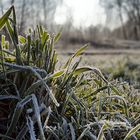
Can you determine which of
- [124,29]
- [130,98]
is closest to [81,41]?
[124,29]

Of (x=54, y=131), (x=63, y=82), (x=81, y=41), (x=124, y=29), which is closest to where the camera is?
(x=54, y=131)

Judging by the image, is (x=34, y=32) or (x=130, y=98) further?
(x=130, y=98)

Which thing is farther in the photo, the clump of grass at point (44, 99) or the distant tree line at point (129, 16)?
the distant tree line at point (129, 16)

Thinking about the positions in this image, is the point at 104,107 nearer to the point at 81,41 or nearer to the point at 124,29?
the point at 81,41

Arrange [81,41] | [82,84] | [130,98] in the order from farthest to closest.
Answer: [81,41] → [130,98] → [82,84]

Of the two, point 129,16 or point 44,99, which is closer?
point 44,99

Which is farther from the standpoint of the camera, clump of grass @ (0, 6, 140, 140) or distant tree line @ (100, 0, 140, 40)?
distant tree line @ (100, 0, 140, 40)

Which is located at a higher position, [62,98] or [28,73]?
[28,73]
